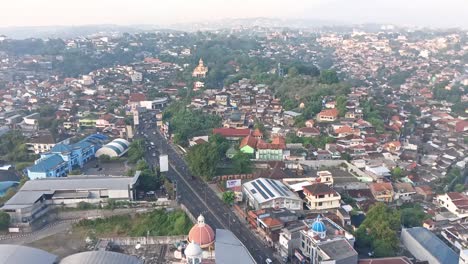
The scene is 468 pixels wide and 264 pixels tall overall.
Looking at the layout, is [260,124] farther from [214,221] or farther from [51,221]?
[51,221]

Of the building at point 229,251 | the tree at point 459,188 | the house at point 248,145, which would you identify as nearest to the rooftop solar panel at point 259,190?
the building at point 229,251

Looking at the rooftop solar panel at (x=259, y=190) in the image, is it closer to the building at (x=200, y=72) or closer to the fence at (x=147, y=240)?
the fence at (x=147, y=240)

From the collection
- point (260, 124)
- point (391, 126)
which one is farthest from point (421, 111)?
point (260, 124)

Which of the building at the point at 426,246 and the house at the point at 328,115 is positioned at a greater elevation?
the house at the point at 328,115

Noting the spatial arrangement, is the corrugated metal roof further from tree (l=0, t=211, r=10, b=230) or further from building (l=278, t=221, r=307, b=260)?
building (l=278, t=221, r=307, b=260)

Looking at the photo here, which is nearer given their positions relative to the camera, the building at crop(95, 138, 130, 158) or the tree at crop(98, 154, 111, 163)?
the tree at crop(98, 154, 111, 163)

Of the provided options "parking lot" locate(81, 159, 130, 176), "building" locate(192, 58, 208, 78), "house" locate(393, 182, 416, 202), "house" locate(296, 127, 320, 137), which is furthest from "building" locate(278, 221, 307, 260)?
"building" locate(192, 58, 208, 78)
